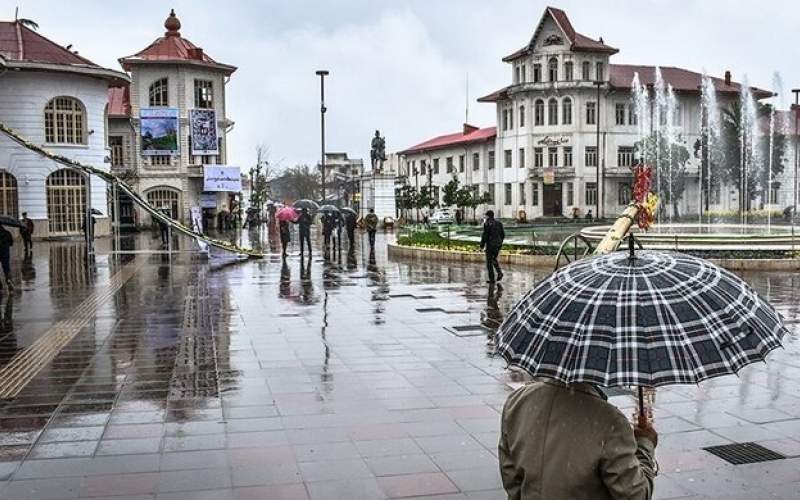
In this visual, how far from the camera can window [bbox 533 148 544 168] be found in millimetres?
60719

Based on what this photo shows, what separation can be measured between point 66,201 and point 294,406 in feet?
113

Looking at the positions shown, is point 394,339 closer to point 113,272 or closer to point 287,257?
point 113,272

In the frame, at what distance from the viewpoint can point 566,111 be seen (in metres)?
60.1

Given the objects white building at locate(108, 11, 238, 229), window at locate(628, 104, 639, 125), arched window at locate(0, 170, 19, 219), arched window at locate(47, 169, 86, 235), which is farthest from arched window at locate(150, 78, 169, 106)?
window at locate(628, 104, 639, 125)

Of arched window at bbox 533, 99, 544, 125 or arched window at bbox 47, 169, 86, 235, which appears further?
arched window at bbox 533, 99, 544, 125

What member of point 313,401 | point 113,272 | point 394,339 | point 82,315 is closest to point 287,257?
point 113,272

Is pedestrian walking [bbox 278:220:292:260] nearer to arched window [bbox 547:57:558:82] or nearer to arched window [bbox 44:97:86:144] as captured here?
arched window [bbox 44:97:86:144]

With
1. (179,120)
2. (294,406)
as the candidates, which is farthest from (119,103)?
(294,406)

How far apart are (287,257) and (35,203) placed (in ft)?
54.5

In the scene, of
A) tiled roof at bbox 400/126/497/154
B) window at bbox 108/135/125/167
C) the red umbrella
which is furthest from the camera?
tiled roof at bbox 400/126/497/154

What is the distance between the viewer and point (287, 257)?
27.0 meters

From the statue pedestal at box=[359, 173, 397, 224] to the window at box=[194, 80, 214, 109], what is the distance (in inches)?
456

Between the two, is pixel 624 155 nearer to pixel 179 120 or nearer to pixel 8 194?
pixel 179 120

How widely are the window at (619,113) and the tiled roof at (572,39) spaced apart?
379 cm
